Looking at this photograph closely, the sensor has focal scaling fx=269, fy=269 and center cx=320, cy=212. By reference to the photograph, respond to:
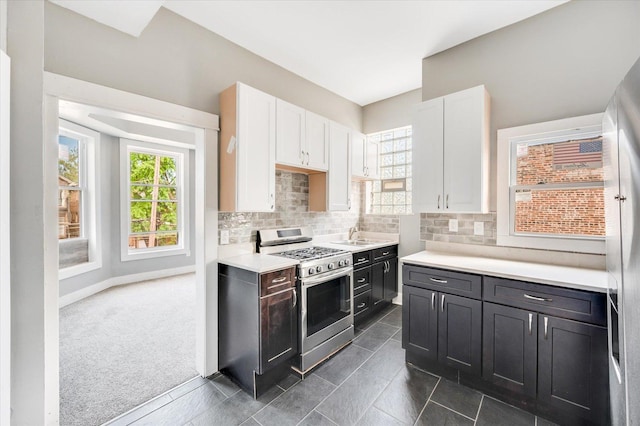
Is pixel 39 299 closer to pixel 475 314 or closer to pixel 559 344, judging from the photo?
pixel 475 314

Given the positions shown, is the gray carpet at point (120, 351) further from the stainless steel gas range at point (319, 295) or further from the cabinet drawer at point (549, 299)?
the cabinet drawer at point (549, 299)

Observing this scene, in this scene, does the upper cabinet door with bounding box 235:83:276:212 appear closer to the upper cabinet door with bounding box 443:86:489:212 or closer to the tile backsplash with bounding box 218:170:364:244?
the tile backsplash with bounding box 218:170:364:244

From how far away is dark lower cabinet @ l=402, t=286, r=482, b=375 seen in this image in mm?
2078

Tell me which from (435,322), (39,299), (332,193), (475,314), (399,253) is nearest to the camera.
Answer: (39,299)

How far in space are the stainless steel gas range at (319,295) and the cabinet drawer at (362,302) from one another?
195 mm

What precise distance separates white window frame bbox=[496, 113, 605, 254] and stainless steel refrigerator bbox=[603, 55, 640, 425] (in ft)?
3.86

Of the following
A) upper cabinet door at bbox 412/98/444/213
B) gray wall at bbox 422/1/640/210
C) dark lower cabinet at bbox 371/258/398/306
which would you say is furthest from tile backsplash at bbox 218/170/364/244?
gray wall at bbox 422/1/640/210

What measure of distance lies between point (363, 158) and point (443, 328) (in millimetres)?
2380

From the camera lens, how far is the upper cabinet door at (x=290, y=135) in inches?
103

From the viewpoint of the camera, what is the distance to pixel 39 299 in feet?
4.40

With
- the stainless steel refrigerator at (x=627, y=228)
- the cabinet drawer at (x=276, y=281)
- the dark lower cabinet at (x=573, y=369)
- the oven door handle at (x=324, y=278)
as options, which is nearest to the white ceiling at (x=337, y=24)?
the stainless steel refrigerator at (x=627, y=228)

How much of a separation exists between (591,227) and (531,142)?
2.75 feet

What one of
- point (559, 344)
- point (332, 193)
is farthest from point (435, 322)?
point (332, 193)

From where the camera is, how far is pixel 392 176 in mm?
4105
